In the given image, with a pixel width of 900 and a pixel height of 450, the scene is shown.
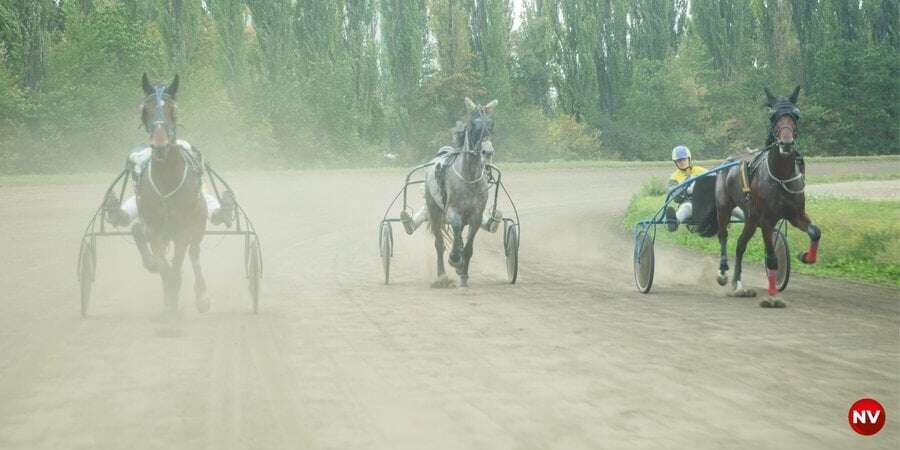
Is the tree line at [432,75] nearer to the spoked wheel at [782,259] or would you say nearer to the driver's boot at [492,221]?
the driver's boot at [492,221]

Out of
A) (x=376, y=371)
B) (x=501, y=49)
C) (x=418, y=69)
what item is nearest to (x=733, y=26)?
(x=501, y=49)

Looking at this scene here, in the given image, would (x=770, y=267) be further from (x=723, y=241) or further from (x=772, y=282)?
(x=723, y=241)

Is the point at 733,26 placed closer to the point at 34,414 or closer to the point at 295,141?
the point at 295,141

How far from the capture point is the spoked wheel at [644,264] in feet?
37.6

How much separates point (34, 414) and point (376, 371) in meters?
2.01

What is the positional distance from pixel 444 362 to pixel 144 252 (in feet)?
10.8

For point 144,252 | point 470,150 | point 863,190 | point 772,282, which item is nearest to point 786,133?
point 772,282

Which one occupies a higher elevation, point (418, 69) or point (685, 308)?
point (418, 69)

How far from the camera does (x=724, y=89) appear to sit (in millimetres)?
53938

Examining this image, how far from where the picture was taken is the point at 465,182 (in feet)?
39.9

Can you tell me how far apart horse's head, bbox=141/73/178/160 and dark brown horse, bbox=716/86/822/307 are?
5166mm

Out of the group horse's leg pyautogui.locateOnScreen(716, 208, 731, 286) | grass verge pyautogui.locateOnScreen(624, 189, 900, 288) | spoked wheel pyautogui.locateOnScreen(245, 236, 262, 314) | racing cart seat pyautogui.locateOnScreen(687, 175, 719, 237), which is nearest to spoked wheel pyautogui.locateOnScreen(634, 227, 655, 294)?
racing cart seat pyautogui.locateOnScreen(687, 175, 719, 237)

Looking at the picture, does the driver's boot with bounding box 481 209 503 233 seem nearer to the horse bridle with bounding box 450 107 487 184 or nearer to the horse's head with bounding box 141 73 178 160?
the horse bridle with bounding box 450 107 487 184

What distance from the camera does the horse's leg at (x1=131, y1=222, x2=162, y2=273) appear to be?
30.4 feet
